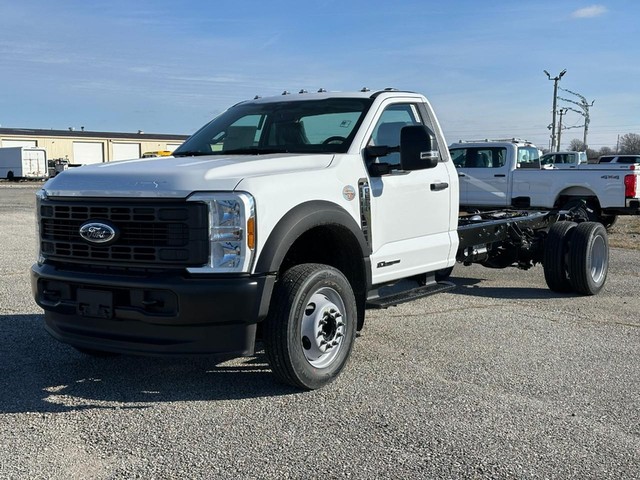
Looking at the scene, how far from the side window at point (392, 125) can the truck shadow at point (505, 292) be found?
3092mm

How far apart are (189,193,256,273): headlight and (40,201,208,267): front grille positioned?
44 millimetres

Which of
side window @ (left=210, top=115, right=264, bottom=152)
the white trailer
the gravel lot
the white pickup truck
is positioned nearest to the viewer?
the gravel lot

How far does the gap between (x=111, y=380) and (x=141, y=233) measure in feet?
4.34

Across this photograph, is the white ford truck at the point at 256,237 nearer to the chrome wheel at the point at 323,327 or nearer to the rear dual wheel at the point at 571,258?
the chrome wheel at the point at 323,327

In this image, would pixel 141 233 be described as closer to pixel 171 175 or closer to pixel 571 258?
pixel 171 175

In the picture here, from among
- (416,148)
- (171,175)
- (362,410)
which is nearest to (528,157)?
(416,148)

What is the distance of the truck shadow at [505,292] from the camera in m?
8.71

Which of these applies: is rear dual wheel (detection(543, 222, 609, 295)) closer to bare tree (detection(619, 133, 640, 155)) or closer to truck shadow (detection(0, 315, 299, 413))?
truck shadow (detection(0, 315, 299, 413))

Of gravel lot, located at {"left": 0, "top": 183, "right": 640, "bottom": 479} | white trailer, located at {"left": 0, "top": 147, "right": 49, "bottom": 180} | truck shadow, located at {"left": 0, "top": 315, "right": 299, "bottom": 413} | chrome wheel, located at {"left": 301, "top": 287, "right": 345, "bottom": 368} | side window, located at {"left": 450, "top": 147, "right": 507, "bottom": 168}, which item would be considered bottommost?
gravel lot, located at {"left": 0, "top": 183, "right": 640, "bottom": 479}

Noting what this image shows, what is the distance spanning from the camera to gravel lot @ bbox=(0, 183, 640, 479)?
12.3ft

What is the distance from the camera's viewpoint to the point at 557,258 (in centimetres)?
852

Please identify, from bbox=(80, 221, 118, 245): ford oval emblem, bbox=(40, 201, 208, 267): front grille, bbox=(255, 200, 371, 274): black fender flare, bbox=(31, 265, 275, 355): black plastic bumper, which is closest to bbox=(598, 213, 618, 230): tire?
bbox=(255, 200, 371, 274): black fender flare

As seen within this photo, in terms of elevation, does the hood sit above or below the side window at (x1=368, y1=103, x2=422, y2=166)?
below

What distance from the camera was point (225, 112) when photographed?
677 centimetres
